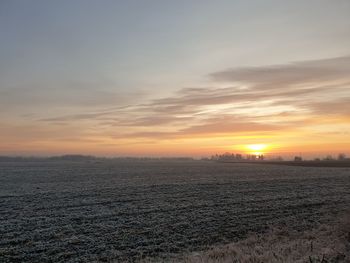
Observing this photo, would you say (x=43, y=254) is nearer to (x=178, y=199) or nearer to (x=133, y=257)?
(x=133, y=257)

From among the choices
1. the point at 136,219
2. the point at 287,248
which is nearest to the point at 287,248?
the point at 287,248

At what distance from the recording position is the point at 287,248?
16984 millimetres

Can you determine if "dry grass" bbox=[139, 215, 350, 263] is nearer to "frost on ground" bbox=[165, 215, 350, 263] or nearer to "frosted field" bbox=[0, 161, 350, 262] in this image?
"frost on ground" bbox=[165, 215, 350, 263]

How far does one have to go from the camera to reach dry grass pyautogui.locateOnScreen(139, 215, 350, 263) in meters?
14.8

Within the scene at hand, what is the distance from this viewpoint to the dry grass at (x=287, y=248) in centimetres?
1481

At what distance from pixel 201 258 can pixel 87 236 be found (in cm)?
787

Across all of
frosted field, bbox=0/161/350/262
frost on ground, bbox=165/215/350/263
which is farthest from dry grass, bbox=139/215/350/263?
frosted field, bbox=0/161/350/262

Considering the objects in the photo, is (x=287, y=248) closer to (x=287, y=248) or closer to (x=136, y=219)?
(x=287, y=248)

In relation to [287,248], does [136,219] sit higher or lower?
lower

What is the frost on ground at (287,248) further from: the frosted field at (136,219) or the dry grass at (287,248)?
the frosted field at (136,219)

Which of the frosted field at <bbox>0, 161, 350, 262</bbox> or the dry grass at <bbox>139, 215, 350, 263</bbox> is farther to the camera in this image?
the frosted field at <bbox>0, 161, 350, 262</bbox>

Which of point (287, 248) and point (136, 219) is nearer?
point (287, 248)

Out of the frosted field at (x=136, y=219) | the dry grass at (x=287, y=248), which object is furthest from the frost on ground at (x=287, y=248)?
the frosted field at (x=136, y=219)

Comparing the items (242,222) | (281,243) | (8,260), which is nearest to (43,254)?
(8,260)
